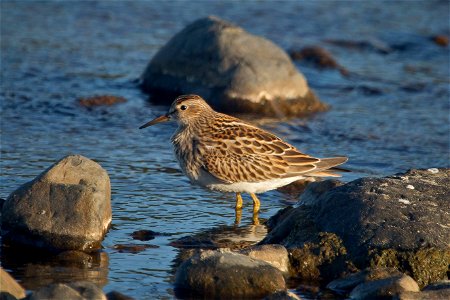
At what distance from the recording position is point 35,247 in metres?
8.23

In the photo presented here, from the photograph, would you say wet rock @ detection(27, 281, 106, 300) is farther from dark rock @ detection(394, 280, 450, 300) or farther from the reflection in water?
dark rock @ detection(394, 280, 450, 300)

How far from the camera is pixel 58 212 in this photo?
821 cm

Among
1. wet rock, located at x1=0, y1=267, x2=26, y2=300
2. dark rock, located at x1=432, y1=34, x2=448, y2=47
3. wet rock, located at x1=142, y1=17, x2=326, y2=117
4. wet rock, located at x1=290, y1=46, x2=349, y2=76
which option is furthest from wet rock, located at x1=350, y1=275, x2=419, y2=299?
dark rock, located at x1=432, y1=34, x2=448, y2=47

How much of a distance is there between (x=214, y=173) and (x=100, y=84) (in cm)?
645

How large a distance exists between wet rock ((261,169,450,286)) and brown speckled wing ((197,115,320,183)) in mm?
1220

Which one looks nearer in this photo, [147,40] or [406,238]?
[406,238]

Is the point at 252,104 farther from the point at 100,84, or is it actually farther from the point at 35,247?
the point at 35,247

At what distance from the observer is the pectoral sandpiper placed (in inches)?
Answer: 376

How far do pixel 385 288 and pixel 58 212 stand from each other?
114 inches

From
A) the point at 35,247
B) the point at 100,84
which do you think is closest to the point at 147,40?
the point at 100,84

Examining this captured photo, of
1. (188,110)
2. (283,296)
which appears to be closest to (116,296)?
(283,296)

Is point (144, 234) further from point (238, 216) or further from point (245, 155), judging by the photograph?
point (245, 155)

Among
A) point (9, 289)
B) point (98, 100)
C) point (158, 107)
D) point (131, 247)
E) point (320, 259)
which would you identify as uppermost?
point (9, 289)

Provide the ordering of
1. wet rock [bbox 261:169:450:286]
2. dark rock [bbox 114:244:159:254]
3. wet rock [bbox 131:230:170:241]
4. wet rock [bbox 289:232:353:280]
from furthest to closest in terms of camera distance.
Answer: wet rock [bbox 131:230:170:241], dark rock [bbox 114:244:159:254], wet rock [bbox 289:232:353:280], wet rock [bbox 261:169:450:286]
